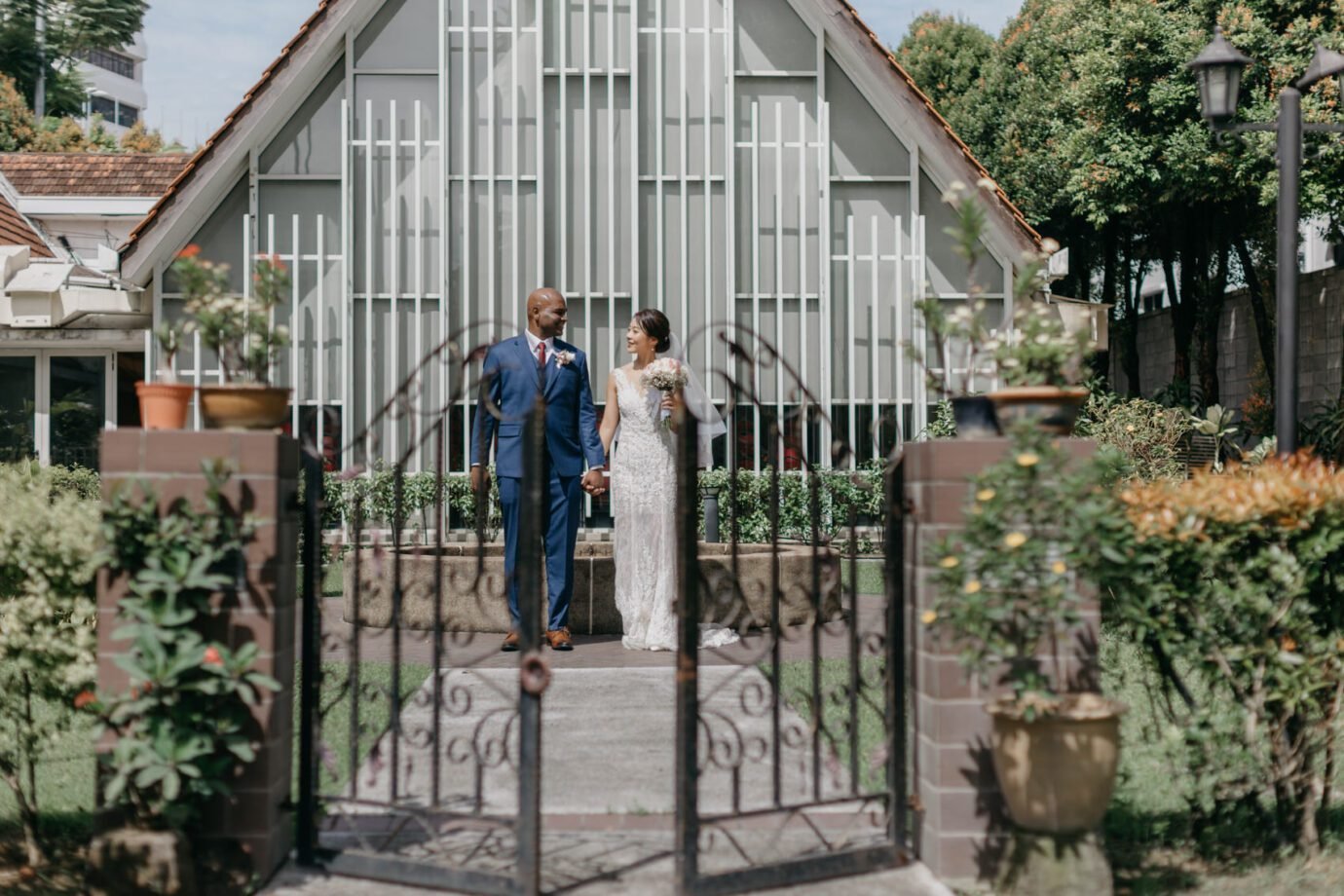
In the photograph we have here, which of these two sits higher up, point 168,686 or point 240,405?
point 240,405

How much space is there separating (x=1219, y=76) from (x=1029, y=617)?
6405mm

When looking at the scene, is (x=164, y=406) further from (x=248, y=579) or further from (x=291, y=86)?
(x=291, y=86)

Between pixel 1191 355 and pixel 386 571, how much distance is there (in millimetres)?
23197

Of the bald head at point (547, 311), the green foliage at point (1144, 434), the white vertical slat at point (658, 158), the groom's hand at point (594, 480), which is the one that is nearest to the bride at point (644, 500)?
the groom's hand at point (594, 480)

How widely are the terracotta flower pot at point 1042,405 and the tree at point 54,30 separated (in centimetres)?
3787

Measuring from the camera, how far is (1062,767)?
4.20 m

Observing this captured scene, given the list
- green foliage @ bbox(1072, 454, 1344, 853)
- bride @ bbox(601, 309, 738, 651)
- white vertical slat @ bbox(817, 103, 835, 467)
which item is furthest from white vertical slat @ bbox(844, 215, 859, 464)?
green foliage @ bbox(1072, 454, 1344, 853)

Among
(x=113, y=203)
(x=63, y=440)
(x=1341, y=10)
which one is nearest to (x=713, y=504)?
(x=63, y=440)

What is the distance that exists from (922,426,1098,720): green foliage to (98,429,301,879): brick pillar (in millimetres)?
2148

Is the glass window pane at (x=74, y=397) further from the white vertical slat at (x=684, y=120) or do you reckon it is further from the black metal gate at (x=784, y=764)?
the black metal gate at (x=784, y=764)

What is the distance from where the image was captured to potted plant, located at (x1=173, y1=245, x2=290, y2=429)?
4.47 metres

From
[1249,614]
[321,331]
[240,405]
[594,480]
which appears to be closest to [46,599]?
[240,405]

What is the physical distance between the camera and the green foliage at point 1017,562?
13.9 feet

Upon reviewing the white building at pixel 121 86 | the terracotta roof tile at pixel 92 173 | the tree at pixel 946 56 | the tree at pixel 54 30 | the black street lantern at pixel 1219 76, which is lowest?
the black street lantern at pixel 1219 76
